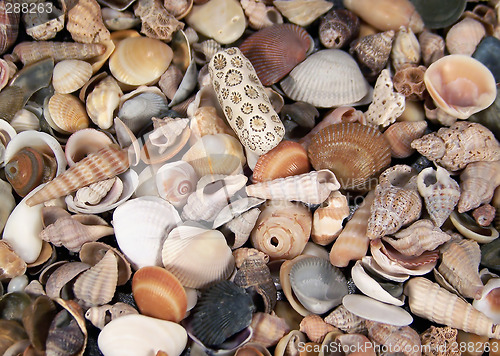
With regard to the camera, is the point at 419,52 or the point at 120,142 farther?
the point at 419,52

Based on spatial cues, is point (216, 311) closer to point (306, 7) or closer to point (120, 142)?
point (120, 142)

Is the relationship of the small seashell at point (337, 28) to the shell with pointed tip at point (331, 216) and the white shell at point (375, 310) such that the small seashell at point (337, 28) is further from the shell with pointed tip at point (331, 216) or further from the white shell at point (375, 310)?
the white shell at point (375, 310)

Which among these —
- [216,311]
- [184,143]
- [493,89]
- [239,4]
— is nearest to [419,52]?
[493,89]

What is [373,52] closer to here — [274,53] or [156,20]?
[274,53]

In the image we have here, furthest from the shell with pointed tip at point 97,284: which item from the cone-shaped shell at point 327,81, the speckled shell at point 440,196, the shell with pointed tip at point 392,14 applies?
the shell with pointed tip at point 392,14

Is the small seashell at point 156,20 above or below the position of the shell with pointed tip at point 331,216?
above

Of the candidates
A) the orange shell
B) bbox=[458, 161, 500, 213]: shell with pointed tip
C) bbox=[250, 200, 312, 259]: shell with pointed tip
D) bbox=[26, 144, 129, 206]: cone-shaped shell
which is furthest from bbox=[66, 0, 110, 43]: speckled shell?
bbox=[458, 161, 500, 213]: shell with pointed tip

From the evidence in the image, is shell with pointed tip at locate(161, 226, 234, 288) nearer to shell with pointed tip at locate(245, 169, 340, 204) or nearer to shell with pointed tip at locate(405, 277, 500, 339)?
shell with pointed tip at locate(245, 169, 340, 204)

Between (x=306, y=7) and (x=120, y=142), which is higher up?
(x=306, y=7)
